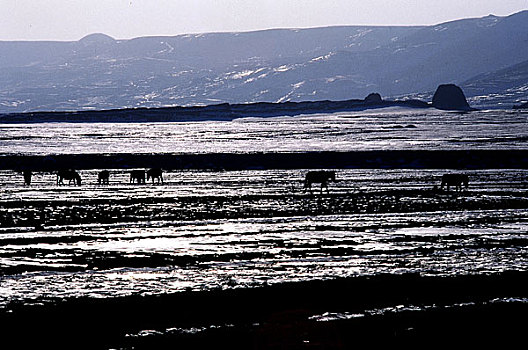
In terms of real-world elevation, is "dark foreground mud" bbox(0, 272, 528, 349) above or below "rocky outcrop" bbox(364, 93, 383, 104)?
below

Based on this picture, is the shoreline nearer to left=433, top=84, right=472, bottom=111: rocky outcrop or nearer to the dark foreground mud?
the dark foreground mud

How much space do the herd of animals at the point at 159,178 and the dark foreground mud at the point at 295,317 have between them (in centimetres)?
2002

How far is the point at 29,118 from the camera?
136 metres

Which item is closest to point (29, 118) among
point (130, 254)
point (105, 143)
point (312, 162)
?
point (105, 143)

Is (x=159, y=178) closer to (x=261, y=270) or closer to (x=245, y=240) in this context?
(x=245, y=240)

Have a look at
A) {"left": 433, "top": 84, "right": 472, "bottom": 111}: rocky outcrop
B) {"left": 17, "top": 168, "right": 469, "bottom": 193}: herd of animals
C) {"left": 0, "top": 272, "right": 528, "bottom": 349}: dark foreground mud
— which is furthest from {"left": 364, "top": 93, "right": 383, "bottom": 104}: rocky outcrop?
{"left": 0, "top": 272, "right": 528, "bottom": 349}: dark foreground mud

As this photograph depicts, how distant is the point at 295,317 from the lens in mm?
11852

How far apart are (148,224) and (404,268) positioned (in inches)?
352

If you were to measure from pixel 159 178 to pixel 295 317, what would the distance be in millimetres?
30666

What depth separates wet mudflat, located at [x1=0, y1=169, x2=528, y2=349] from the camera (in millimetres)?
11250

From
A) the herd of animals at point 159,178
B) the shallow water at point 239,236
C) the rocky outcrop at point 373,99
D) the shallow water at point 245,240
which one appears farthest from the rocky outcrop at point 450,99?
the shallow water at point 239,236

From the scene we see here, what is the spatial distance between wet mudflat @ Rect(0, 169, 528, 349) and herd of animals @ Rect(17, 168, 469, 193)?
501 cm

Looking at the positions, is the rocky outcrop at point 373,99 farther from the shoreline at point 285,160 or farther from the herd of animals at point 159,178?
the herd of animals at point 159,178

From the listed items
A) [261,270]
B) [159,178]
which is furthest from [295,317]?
[159,178]
